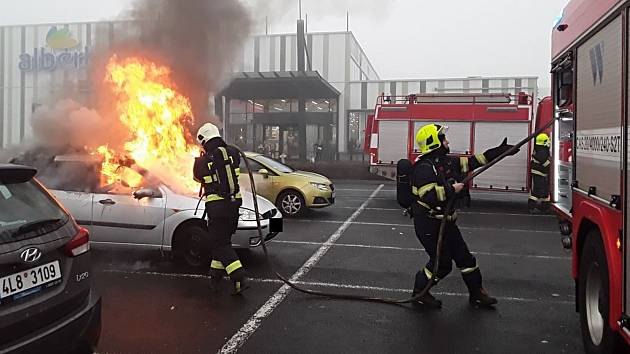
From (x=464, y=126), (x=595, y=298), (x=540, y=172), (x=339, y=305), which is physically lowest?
(x=339, y=305)

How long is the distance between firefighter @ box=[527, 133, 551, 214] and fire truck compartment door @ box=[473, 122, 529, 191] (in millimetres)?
1408

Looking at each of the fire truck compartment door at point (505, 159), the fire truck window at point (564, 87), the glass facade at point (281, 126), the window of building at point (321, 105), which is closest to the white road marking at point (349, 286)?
the fire truck window at point (564, 87)

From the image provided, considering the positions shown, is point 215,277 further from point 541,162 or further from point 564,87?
point 541,162

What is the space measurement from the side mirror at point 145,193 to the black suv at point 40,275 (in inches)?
116

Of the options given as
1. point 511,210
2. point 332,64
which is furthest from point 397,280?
point 332,64

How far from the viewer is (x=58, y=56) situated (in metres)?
12.8

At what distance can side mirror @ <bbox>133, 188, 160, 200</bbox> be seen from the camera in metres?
6.13

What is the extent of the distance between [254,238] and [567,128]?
3.73m

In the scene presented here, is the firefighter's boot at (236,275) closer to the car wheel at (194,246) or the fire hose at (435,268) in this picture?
the fire hose at (435,268)

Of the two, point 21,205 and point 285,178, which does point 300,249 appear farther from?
point 21,205

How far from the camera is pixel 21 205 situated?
9.66 feet

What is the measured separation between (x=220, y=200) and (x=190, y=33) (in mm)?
4295

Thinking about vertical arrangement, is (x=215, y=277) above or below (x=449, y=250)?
below

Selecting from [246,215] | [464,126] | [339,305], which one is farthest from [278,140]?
[339,305]
